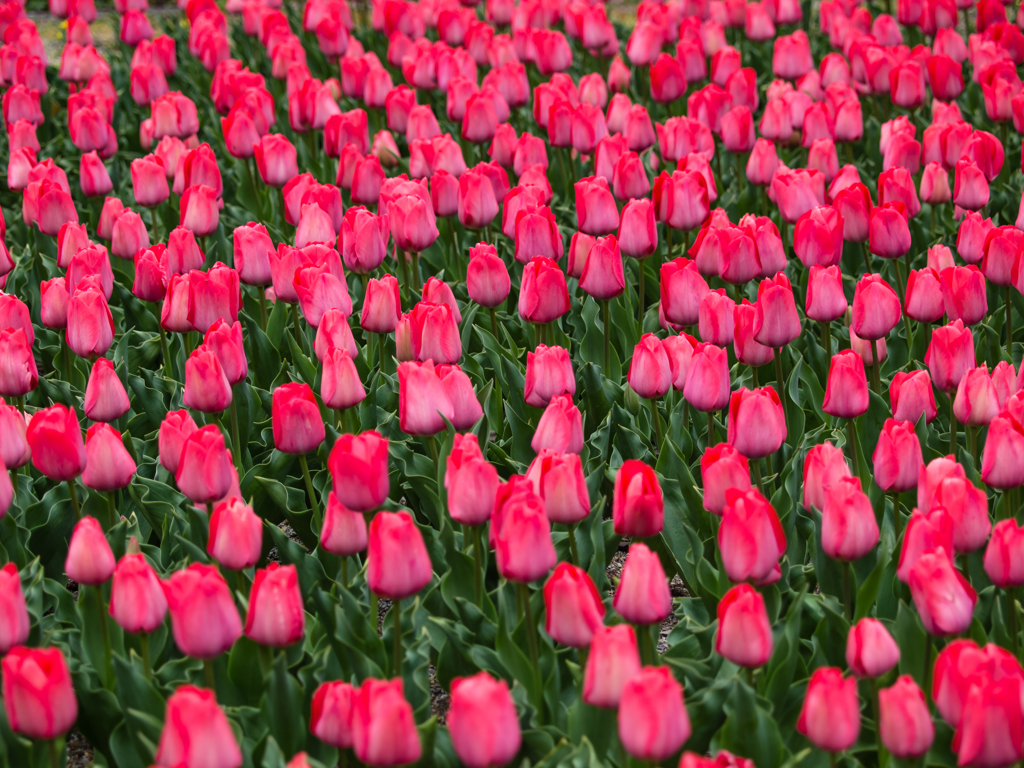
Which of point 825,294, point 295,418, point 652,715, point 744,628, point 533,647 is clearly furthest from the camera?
point 825,294

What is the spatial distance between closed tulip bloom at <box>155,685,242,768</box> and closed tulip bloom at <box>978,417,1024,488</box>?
150 centimetres

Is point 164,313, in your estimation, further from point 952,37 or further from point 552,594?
point 952,37

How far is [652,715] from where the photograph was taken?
1643 millimetres

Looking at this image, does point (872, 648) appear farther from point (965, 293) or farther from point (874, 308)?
point (965, 293)

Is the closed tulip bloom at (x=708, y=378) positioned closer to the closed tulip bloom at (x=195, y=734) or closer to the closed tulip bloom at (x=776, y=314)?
the closed tulip bloom at (x=776, y=314)

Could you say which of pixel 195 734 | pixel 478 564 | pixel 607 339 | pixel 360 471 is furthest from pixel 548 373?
pixel 195 734

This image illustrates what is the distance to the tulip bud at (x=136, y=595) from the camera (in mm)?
2012

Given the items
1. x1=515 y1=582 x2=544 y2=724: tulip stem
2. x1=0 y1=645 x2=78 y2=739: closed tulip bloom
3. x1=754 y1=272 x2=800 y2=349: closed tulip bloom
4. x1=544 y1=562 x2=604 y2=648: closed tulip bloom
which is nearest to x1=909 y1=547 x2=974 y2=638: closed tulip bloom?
x1=544 y1=562 x2=604 y2=648: closed tulip bloom

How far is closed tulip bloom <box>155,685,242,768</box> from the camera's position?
166 centimetres

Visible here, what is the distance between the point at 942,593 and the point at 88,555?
1.49 metres

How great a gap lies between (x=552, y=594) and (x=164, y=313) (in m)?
1.68

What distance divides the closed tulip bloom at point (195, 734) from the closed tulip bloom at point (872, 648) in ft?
3.24

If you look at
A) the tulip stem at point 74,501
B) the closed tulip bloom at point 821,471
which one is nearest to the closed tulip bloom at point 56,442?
the tulip stem at point 74,501

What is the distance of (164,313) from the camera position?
3145 millimetres
